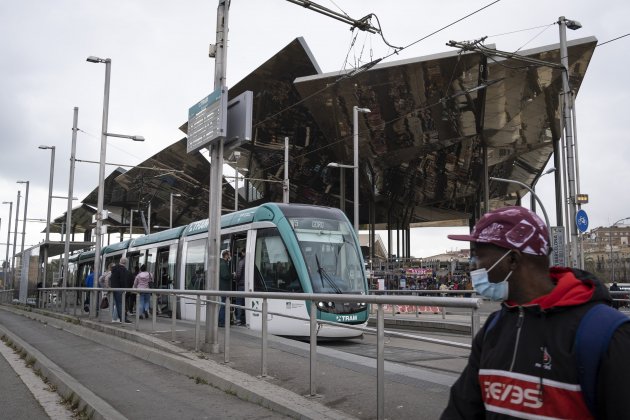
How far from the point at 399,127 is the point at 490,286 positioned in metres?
31.8

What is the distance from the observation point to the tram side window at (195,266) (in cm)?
1595

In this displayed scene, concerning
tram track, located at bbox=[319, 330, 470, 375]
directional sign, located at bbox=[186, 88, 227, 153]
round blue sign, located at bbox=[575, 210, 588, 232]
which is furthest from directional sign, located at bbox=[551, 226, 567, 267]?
tram track, located at bbox=[319, 330, 470, 375]

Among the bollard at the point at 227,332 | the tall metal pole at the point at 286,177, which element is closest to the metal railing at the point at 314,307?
the bollard at the point at 227,332

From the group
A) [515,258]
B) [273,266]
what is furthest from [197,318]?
[515,258]

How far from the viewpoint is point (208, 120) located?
31.4 ft

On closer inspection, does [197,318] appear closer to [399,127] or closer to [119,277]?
[119,277]

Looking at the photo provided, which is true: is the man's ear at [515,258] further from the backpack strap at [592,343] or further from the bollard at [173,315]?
the bollard at [173,315]

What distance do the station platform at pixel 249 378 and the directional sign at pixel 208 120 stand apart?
2914mm

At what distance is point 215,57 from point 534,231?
8.44 metres

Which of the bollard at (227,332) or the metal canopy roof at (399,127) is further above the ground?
the metal canopy roof at (399,127)

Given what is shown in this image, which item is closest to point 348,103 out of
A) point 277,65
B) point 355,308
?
point 277,65

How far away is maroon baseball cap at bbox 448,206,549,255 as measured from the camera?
2021mm

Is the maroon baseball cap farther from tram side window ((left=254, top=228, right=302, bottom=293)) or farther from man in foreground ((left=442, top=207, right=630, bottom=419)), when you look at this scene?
tram side window ((left=254, top=228, right=302, bottom=293))

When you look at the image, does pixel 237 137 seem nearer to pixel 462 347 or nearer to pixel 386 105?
pixel 462 347
